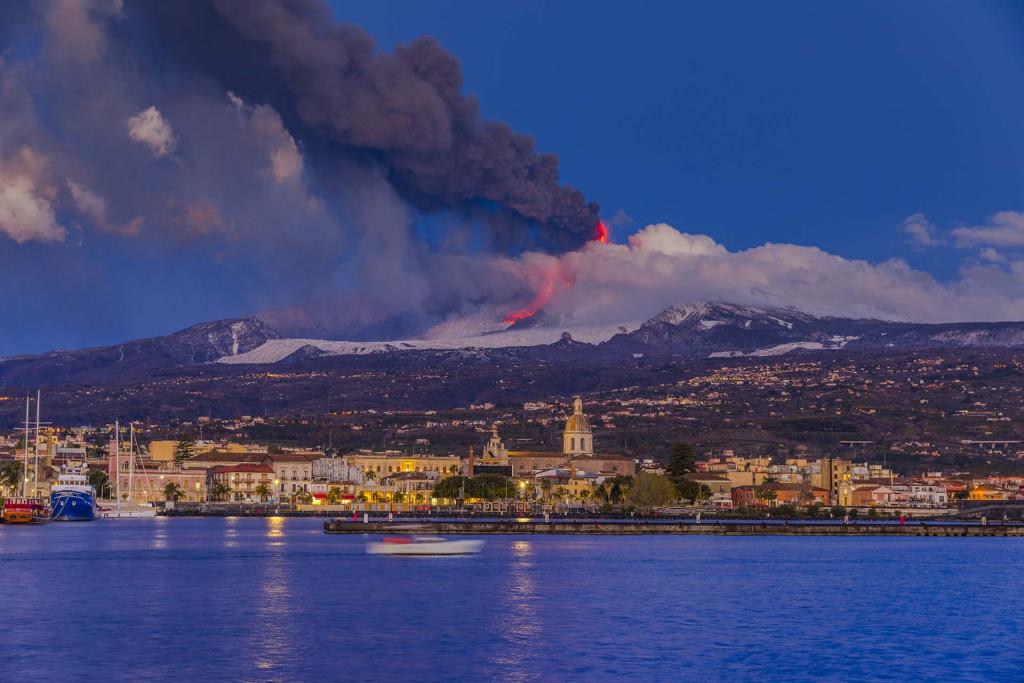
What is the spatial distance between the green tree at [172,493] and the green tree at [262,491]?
21.0 feet

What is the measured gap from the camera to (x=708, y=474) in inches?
5153

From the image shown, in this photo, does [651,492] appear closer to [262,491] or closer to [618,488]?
[618,488]

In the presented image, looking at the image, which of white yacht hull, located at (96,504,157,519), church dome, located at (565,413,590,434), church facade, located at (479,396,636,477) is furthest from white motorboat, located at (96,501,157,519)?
church dome, located at (565,413,590,434)

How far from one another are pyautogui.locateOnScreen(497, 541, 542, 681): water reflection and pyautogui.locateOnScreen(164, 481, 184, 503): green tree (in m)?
78.8

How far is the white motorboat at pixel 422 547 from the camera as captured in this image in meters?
59.8

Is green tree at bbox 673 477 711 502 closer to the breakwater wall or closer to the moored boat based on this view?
the breakwater wall

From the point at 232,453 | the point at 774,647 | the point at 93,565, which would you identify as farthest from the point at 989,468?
the point at 774,647

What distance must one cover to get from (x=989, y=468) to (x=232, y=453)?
68761 mm

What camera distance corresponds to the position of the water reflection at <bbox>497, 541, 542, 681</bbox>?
28.2 meters

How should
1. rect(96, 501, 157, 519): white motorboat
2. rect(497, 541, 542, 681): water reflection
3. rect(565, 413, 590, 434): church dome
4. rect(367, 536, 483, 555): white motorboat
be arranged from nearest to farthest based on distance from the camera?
rect(497, 541, 542, 681): water reflection, rect(367, 536, 483, 555): white motorboat, rect(96, 501, 157, 519): white motorboat, rect(565, 413, 590, 434): church dome

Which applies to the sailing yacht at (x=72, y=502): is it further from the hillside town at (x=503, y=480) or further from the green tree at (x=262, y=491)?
the green tree at (x=262, y=491)

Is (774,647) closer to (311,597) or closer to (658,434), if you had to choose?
(311,597)

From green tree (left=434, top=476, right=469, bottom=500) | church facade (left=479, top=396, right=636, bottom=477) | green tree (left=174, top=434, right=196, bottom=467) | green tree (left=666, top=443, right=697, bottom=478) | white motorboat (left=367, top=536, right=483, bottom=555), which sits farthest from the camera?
green tree (left=174, top=434, right=196, bottom=467)

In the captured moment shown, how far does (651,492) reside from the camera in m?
105
